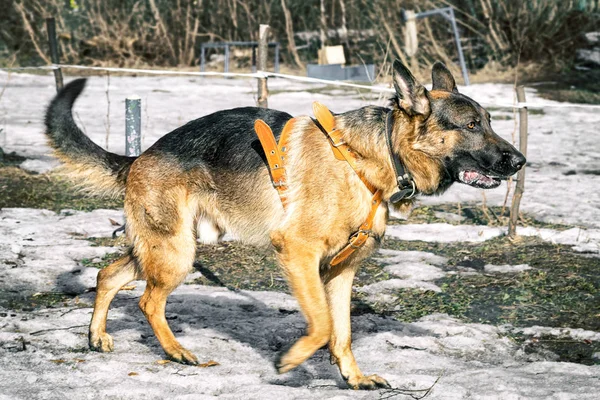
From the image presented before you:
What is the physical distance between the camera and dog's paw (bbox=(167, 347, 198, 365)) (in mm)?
4254

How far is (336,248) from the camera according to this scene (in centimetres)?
406

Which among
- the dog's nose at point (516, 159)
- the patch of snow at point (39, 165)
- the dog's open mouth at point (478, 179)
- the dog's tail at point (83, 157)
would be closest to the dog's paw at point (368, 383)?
the dog's open mouth at point (478, 179)

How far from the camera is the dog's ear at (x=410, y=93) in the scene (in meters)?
3.89

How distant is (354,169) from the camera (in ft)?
13.3

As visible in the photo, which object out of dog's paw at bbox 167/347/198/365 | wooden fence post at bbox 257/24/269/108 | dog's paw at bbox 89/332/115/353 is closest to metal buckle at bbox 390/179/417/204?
dog's paw at bbox 167/347/198/365

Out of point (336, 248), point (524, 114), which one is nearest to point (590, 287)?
point (524, 114)

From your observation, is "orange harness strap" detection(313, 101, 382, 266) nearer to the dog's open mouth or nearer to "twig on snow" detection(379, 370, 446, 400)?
the dog's open mouth

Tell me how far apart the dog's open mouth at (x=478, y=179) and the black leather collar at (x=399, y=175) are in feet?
0.84

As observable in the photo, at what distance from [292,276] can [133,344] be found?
3.81 ft

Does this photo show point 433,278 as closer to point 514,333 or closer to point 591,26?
point 514,333

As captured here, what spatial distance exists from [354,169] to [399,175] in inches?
9.2

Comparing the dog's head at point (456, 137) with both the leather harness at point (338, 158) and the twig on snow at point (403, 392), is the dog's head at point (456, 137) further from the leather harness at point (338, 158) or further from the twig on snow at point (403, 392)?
the twig on snow at point (403, 392)

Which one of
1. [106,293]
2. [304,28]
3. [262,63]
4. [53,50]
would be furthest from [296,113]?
[106,293]

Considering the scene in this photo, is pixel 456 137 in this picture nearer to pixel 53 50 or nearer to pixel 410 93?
pixel 410 93
